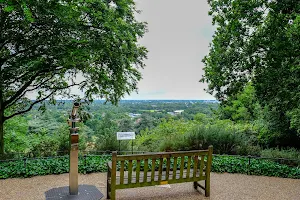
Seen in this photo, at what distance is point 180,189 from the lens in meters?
4.68

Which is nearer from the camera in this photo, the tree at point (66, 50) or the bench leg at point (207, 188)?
the bench leg at point (207, 188)

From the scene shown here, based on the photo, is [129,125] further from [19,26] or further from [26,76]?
[19,26]

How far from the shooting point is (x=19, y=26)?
580 centimetres

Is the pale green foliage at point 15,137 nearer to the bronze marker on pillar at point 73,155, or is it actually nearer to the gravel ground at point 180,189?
the gravel ground at point 180,189

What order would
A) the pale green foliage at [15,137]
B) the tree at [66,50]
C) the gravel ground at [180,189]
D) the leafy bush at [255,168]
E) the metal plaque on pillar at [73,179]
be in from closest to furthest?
the metal plaque on pillar at [73,179] → the gravel ground at [180,189] → the tree at [66,50] → the leafy bush at [255,168] → the pale green foliage at [15,137]

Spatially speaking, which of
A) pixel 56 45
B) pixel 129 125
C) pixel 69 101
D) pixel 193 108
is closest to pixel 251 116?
pixel 193 108

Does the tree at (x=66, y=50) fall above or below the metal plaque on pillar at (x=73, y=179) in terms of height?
above

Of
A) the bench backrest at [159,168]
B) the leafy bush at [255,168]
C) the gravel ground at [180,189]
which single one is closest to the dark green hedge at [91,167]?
the leafy bush at [255,168]

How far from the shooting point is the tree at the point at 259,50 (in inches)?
213

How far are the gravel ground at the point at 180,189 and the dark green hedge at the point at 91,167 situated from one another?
0.71ft

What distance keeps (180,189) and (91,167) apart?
88.3 inches

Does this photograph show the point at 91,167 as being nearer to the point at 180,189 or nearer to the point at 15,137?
the point at 180,189

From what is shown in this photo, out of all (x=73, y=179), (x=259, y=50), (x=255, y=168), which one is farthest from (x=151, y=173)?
(x=259, y=50)

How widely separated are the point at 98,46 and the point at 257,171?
4995 millimetres
